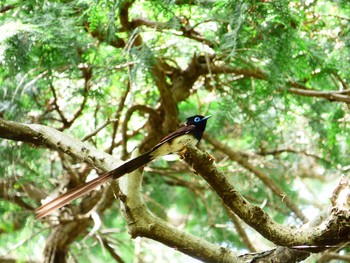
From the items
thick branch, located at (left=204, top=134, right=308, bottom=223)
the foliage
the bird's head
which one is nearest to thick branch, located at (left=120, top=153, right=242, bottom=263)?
the bird's head

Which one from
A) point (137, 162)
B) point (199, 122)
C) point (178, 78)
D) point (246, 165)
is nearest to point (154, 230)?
point (137, 162)

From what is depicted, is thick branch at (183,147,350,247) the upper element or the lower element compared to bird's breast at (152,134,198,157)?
lower

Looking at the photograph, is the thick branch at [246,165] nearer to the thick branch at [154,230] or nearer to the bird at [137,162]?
the bird at [137,162]

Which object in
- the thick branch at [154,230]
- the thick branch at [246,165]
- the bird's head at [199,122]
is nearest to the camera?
the thick branch at [154,230]

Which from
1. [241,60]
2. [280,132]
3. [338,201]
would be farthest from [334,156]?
[338,201]

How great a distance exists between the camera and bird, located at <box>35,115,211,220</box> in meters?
1.90

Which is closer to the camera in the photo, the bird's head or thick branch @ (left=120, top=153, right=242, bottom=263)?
thick branch @ (left=120, top=153, right=242, bottom=263)

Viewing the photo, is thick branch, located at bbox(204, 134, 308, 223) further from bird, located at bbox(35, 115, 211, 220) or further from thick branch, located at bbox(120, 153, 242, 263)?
thick branch, located at bbox(120, 153, 242, 263)

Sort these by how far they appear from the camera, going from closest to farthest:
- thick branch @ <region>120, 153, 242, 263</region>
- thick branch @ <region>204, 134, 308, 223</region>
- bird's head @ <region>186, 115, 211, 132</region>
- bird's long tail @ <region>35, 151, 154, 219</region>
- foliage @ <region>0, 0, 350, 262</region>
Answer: bird's long tail @ <region>35, 151, 154, 219</region> → thick branch @ <region>120, 153, 242, 263</region> → bird's head @ <region>186, 115, 211, 132</region> → foliage @ <region>0, 0, 350, 262</region> → thick branch @ <region>204, 134, 308, 223</region>

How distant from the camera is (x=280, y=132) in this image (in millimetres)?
3924

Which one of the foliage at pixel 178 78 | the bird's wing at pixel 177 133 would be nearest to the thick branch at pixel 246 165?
the foliage at pixel 178 78

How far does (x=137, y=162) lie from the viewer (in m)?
2.03

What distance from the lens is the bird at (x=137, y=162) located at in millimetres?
1897

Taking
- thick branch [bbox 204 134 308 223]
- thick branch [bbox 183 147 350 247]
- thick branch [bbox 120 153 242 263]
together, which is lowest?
thick branch [bbox 120 153 242 263]
